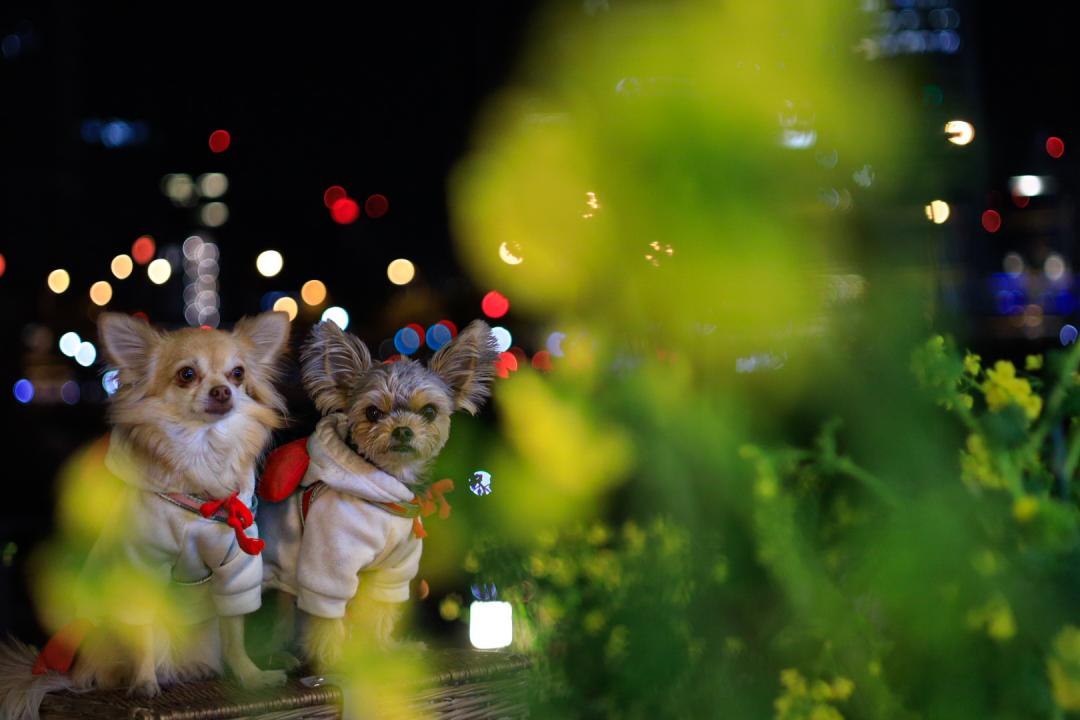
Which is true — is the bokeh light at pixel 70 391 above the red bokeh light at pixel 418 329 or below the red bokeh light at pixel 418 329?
below

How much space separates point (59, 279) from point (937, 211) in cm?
1095

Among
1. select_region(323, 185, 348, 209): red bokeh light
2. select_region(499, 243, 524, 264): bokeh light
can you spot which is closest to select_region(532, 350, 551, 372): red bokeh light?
select_region(499, 243, 524, 264): bokeh light

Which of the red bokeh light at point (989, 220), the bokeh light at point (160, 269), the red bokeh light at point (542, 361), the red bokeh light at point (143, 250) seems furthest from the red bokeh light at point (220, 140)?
the red bokeh light at point (542, 361)

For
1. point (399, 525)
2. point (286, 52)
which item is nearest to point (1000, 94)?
point (286, 52)

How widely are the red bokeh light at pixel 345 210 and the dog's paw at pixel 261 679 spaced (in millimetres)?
7202

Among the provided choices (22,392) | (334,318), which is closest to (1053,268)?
(22,392)

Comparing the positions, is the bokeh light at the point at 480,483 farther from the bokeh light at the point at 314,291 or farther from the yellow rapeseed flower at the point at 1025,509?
the bokeh light at the point at 314,291

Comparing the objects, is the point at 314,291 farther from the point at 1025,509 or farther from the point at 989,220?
the point at 1025,509

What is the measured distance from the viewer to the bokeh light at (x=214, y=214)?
33.8 ft

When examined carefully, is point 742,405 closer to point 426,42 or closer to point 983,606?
point 983,606

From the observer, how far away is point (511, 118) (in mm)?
958

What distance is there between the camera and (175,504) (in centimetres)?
171

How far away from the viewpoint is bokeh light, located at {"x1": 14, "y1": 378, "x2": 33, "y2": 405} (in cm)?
881

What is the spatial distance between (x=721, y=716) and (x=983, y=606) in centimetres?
22
